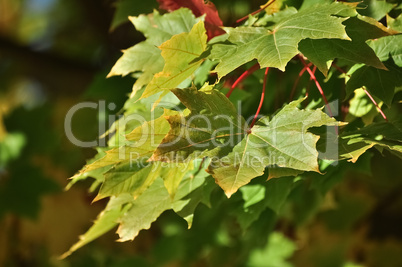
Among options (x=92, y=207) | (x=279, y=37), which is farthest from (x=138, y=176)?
(x=92, y=207)

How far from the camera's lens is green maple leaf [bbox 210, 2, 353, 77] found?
844mm

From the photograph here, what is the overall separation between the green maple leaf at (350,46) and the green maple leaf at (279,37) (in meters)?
0.04

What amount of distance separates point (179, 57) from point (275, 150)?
27 centimetres

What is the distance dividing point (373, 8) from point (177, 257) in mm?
1468

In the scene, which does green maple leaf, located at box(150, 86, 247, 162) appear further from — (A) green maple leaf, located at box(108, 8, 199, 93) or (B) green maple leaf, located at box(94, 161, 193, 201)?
(A) green maple leaf, located at box(108, 8, 199, 93)

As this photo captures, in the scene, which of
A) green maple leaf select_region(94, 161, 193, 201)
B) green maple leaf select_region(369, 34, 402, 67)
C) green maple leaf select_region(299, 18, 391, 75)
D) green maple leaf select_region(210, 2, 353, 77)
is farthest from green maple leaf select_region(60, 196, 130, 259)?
green maple leaf select_region(369, 34, 402, 67)

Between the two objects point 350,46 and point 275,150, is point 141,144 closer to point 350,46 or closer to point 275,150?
point 275,150

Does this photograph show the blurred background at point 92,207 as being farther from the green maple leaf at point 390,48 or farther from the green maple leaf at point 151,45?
the green maple leaf at point 390,48

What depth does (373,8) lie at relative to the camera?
979mm

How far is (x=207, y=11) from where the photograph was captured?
1041 millimetres

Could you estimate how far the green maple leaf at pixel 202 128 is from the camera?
0.81 m

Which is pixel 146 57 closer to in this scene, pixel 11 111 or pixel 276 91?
pixel 276 91

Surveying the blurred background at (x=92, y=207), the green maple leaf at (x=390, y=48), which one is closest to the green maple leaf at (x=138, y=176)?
the green maple leaf at (x=390, y=48)

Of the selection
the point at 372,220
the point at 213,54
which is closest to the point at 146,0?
the point at 213,54
